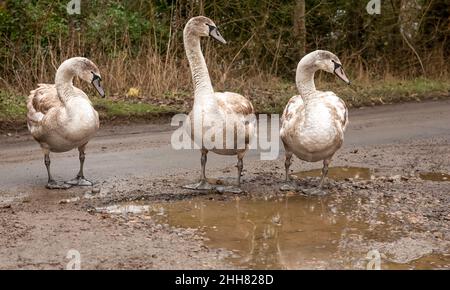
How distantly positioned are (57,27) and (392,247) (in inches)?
435

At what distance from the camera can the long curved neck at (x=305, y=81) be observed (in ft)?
27.3

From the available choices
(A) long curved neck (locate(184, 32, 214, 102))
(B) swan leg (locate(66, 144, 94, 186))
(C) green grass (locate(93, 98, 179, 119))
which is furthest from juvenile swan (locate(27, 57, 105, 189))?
(C) green grass (locate(93, 98, 179, 119))

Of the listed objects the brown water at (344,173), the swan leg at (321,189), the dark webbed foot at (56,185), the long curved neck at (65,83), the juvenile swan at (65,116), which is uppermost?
the long curved neck at (65,83)

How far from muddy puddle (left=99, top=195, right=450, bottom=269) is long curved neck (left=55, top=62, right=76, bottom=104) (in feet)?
5.08

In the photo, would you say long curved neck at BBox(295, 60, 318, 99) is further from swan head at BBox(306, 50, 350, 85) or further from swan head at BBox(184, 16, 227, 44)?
swan head at BBox(184, 16, 227, 44)

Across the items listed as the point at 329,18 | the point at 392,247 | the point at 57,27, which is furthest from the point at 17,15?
the point at 392,247

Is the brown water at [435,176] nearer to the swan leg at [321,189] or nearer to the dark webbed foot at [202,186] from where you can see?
the swan leg at [321,189]

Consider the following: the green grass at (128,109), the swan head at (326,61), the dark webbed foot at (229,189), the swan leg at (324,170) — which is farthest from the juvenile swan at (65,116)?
the green grass at (128,109)

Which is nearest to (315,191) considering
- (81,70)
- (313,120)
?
(313,120)

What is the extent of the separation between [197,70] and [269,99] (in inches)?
249

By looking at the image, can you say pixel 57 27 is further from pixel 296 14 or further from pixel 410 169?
pixel 410 169

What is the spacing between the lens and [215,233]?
6.84m

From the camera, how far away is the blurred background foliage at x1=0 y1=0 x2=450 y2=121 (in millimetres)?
14992

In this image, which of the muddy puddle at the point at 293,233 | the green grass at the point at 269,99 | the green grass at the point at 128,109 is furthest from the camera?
the green grass at the point at 128,109
